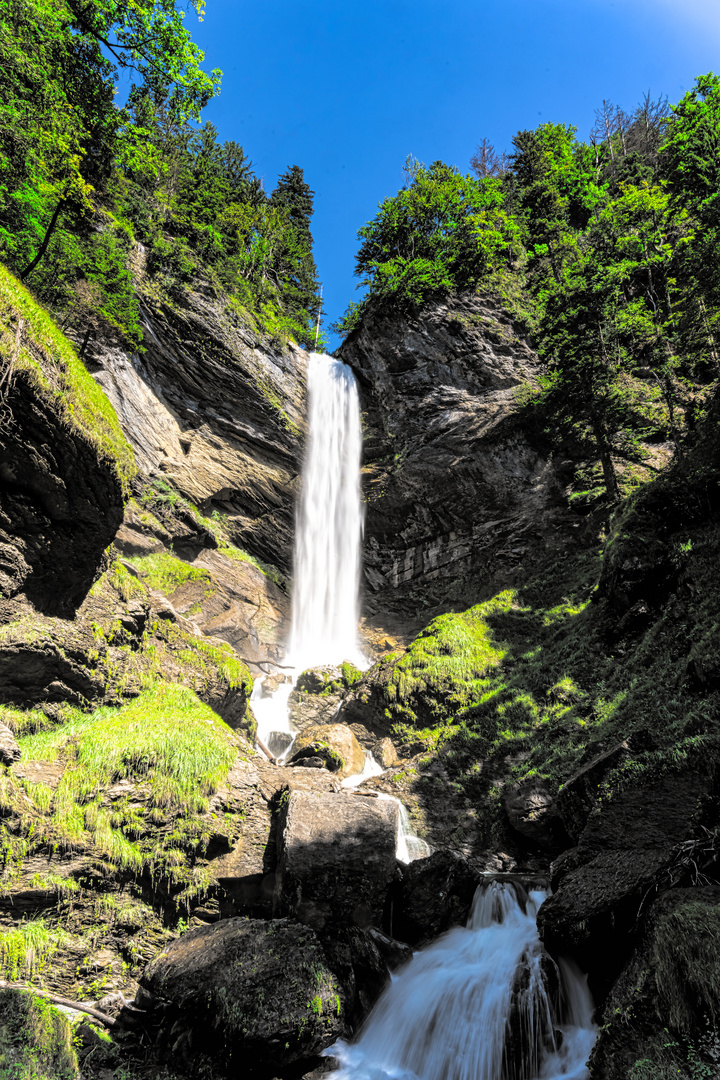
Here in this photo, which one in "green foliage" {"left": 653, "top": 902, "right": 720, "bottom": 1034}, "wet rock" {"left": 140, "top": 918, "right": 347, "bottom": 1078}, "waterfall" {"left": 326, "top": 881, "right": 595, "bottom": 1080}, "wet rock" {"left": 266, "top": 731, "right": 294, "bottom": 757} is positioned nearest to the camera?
"green foliage" {"left": 653, "top": 902, "right": 720, "bottom": 1034}

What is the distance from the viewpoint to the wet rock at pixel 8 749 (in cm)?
632

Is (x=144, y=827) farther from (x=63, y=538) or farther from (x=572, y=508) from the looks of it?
(x=572, y=508)

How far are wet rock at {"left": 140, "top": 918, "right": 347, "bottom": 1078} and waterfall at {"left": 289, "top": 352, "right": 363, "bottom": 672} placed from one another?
16.2m

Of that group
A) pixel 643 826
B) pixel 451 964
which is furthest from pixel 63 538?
pixel 643 826

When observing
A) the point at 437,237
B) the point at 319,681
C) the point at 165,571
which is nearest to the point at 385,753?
the point at 319,681

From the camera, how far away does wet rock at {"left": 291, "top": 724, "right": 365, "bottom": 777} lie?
39.3 feet

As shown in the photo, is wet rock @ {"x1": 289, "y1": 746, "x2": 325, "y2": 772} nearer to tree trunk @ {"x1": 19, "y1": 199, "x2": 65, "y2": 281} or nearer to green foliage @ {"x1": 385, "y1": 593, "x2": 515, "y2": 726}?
green foliage @ {"x1": 385, "y1": 593, "x2": 515, "y2": 726}

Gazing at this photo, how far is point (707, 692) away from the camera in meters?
6.79

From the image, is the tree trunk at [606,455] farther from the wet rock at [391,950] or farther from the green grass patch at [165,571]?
the green grass patch at [165,571]

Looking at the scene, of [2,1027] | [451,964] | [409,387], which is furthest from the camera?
[409,387]

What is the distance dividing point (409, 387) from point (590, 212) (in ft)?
43.9

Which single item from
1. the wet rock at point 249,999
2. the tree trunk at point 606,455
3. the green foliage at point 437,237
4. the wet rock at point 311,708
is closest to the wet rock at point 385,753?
the wet rock at point 311,708

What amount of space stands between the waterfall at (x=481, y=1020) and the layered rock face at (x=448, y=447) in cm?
1451

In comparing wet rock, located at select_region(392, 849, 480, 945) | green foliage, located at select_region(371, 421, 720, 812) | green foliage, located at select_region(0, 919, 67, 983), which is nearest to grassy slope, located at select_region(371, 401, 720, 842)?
green foliage, located at select_region(371, 421, 720, 812)
